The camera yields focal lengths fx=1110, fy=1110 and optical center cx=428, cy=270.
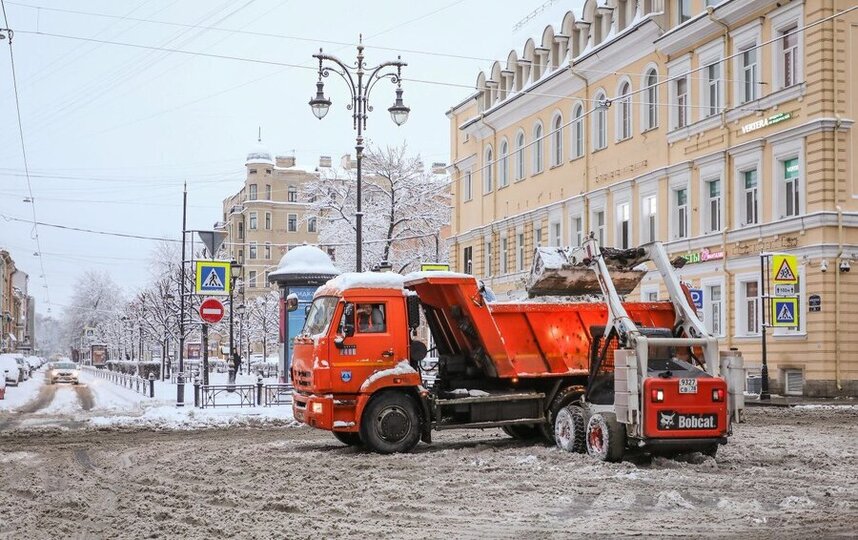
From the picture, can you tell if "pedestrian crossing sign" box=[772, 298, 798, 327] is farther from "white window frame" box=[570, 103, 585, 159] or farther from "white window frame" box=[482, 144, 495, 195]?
"white window frame" box=[482, 144, 495, 195]

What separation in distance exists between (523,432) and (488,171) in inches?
1517

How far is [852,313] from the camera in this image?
3200cm

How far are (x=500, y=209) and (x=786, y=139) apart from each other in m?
22.7

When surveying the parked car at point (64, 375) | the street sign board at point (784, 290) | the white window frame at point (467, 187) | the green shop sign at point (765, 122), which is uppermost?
the white window frame at point (467, 187)

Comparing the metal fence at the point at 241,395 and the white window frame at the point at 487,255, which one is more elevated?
the white window frame at the point at 487,255

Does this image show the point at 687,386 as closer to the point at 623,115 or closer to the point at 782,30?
the point at 782,30

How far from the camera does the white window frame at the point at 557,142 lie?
158ft

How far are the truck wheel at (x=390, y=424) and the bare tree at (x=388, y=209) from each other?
117ft

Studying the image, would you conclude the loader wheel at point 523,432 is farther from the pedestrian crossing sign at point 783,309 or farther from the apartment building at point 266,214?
the apartment building at point 266,214

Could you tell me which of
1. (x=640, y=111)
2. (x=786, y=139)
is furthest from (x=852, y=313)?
(x=640, y=111)

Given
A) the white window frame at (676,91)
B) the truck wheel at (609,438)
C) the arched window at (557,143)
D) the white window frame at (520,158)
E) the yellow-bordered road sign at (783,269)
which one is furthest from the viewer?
the white window frame at (520,158)

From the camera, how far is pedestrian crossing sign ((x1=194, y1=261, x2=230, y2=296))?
28891 mm

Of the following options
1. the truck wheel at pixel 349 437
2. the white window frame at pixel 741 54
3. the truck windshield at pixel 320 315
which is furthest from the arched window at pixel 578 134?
the truck wheel at pixel 349 437

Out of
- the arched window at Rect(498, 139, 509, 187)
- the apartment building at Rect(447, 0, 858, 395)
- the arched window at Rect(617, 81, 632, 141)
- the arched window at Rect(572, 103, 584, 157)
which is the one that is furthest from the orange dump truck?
the arched window at Rect(498, 139, 509, 187)
